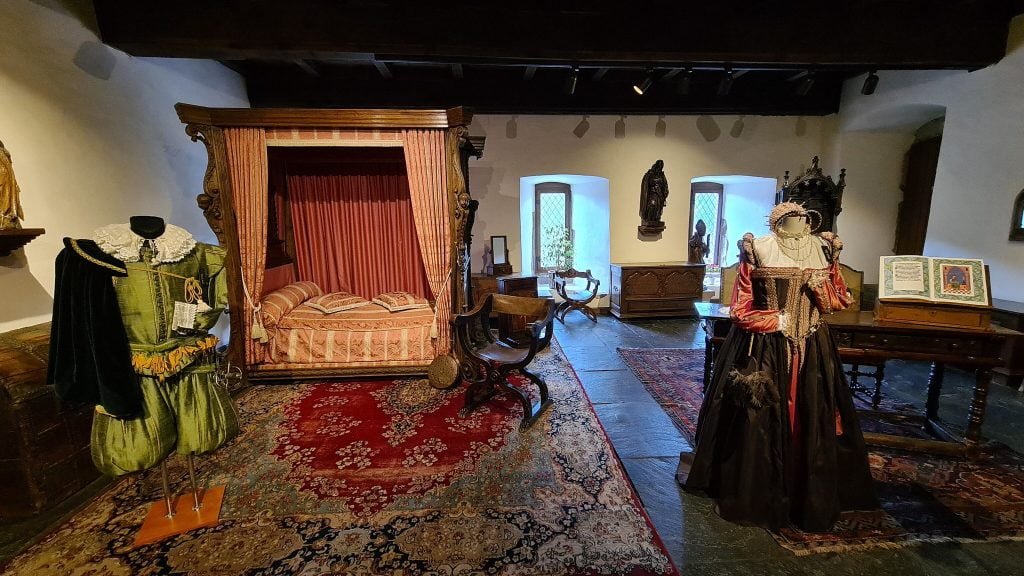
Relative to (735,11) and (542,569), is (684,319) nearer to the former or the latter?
(735,11)

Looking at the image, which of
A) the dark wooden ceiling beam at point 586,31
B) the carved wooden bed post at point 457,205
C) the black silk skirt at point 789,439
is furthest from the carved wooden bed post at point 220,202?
the black silk skirt at point 789,439

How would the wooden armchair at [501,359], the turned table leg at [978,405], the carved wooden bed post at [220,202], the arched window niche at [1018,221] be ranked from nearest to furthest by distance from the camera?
1. the turned table leg at [978,405]
2. the wooden armchair at [501,359]
3. the carved wooden bed post at [220,202]
4. the arched window niche at [1018,221]

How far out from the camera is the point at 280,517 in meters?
2.11

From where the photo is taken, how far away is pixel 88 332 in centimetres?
171

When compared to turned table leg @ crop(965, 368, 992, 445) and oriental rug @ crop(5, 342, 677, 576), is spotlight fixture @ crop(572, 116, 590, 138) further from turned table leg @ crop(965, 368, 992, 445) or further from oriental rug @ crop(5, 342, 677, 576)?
turned table leg @ crop(965, 368, 992, 445)

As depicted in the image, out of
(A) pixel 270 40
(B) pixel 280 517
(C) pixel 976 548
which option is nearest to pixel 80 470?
(B) pixel 280 517

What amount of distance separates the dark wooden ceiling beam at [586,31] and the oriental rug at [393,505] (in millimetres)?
3171

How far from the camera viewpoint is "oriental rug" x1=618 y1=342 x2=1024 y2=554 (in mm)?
1932

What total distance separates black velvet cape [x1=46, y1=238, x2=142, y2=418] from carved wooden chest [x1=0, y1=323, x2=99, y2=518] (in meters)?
0.61

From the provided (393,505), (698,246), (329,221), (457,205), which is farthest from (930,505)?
(329,221)

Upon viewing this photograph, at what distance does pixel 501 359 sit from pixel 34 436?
2593 millimetres

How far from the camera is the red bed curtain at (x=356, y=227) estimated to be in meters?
4.51

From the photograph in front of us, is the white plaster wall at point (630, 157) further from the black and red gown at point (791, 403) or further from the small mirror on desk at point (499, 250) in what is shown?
the black and red gown at point (791, 403)

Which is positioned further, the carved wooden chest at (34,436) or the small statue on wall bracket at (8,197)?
the small statue on wall bracket at (8,197)
